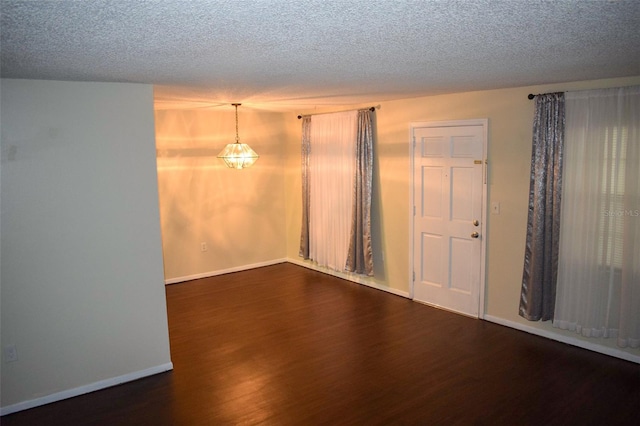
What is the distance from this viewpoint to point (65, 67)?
2998 millimetres

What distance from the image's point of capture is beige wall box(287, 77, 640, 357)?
468cm

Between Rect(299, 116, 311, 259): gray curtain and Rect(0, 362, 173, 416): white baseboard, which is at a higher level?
Rect(299, 116, 311, 259): gray curtain

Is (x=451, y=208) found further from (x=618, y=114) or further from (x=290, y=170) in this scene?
(x=290, y=170)

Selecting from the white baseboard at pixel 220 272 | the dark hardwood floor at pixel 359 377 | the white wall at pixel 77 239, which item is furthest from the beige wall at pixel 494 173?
the white wall at pixel 77 239

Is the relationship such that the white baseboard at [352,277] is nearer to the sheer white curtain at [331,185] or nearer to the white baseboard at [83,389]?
the sheer white curtain at [331,185]

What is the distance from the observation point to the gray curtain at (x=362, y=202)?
6.14 metres

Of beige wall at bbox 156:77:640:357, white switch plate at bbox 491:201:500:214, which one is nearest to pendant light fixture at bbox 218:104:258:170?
beige wall at bbox 156:77:640:357

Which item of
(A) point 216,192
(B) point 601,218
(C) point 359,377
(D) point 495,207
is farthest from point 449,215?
(A) point 216,192

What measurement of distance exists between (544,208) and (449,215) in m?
1.16

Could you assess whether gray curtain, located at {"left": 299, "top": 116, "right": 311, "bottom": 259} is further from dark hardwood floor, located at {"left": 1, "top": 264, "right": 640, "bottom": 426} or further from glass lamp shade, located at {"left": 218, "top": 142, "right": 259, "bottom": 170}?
dark hardwood floor, located at {"left": 1, "top": 264, "right": 640, "bottom": 426}

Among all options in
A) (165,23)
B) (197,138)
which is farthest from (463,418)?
(197,138)

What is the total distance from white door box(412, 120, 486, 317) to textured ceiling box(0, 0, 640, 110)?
132 cm

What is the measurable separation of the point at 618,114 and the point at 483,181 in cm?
139

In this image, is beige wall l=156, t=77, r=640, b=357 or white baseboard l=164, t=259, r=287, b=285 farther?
white baseboard l=164, t=259, r=287, b=285
